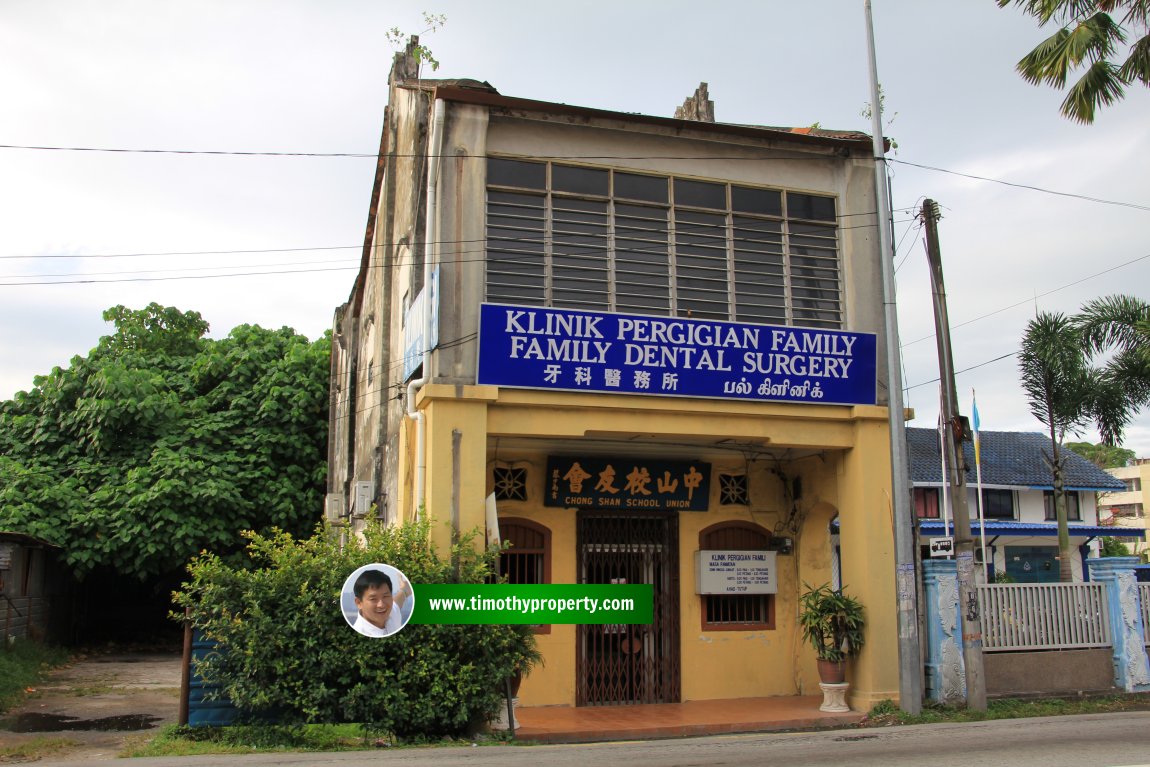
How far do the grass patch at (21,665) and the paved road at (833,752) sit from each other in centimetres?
514

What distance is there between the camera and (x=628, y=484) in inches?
555

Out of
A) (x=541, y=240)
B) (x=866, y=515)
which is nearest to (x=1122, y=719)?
(x=866, y=515)

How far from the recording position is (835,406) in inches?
520

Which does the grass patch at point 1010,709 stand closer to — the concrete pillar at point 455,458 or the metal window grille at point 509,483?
the metal window grille at point 509,483

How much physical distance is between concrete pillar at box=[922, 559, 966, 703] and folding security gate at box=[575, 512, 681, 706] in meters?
3.44

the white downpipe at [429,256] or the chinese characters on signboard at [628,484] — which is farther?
the chinese characters on signboard at [628,484]

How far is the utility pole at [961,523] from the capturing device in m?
12.3

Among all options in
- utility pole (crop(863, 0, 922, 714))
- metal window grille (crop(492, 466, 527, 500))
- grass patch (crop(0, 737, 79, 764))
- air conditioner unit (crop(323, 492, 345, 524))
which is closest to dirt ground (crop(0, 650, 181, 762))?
grass patch (crop(0, 737, 79, 764))

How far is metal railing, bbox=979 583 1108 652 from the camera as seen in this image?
13.1 metres

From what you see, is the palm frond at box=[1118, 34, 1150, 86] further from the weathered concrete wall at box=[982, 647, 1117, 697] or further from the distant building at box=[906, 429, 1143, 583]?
the distant building at box=[906, 429, 1143, 583]

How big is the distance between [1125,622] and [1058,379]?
8.95m

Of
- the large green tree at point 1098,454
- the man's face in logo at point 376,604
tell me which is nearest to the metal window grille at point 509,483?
the man's face in logo at point 376,604

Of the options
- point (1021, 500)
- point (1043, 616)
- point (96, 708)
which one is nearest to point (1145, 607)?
point (1043, 616)

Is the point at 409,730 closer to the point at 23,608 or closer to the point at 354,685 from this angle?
the point at 354,685
